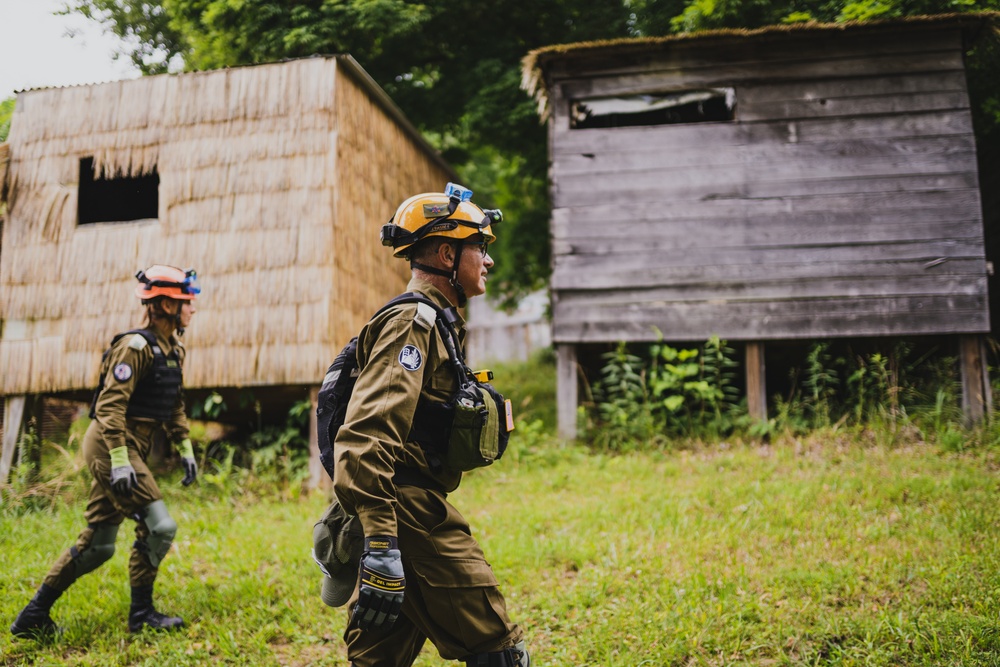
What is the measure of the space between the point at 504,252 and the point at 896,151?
6596 mm

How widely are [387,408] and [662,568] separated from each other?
3.50 metres

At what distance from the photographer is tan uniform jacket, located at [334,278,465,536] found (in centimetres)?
258

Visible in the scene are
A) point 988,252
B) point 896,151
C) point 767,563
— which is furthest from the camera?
point 988,252

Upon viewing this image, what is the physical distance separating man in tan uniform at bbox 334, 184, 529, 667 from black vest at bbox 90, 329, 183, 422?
8.99ft

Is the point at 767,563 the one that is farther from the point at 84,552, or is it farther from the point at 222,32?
the point at 222,32

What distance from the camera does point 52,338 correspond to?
29.2 ft

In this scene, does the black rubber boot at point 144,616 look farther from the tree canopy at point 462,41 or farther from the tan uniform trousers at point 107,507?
the tree canopy at point 462,41

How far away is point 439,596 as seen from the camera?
110 inches

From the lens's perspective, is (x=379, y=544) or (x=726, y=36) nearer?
(x=379, y=544)

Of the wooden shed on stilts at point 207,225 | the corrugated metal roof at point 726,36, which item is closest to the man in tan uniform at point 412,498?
the wooden shed on stilts at point 207,225

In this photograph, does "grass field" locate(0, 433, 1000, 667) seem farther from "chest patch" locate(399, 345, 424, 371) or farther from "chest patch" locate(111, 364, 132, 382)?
"chest patch" locate(399, 345, 424, 371)


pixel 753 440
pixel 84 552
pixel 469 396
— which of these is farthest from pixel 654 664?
pixel 753 440

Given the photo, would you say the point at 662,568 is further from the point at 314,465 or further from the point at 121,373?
the point at 314,465

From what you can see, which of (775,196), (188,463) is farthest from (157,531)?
(775,196)
